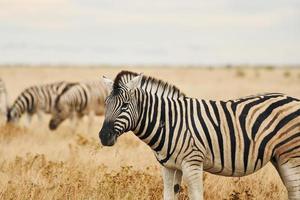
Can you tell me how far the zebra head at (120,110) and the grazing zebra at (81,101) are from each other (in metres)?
11.8

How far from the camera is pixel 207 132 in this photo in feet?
19.5

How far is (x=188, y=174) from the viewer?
5.75 m

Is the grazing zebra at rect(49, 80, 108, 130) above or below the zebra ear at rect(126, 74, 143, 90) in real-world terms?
above

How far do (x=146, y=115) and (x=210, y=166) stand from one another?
2.97 ft

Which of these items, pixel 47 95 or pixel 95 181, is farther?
pixel 47 95

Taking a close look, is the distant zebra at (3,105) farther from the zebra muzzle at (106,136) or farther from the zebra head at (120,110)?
the zebra muzzle at (106,136)

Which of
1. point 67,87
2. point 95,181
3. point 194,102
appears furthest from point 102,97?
point 194,102

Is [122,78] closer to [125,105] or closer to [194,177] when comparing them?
[125,105]

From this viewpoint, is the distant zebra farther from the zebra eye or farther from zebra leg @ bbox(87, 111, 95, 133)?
the zebra eye

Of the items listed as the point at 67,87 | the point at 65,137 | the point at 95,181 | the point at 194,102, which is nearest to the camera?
the point at 194,102

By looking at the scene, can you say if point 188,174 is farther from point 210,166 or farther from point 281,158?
point 281,158

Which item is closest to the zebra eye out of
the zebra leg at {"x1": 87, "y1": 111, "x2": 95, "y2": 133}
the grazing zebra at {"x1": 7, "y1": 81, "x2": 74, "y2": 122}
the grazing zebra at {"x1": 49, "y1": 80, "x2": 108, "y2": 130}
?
the zebra leg at {"x1": 87, "y1": 111, "x2": 95, "y2": 133}

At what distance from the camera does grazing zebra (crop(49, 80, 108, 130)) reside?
17.7 meters

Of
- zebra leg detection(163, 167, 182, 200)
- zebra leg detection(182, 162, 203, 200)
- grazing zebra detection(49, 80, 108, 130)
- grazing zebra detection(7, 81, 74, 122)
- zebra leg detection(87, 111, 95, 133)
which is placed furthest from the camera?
grazing zebra detection(7, 81, 74, 122)
